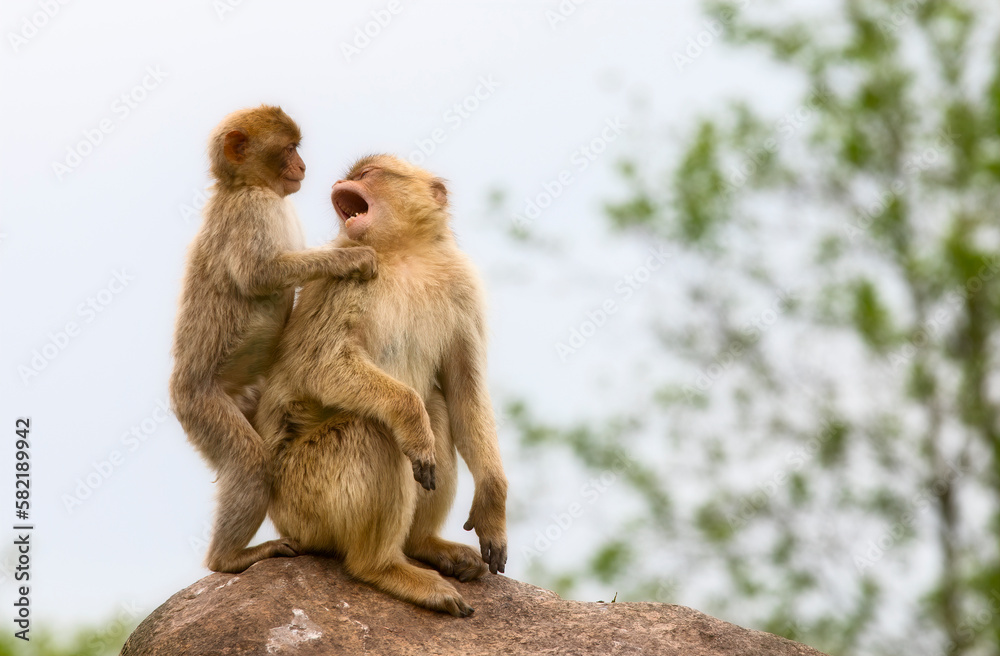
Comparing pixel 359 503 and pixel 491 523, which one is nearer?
pixel 359 503

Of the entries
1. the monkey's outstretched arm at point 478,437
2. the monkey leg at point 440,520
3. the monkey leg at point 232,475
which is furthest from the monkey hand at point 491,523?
the monkey leg at point 232,475

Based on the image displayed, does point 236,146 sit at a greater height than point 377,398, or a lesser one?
greater

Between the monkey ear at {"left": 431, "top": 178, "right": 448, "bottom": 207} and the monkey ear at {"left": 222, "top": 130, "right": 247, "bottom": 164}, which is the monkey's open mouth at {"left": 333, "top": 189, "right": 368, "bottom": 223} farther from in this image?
the monkey ear at {"left": 222, "top": 130, "right": 247, "bottom": 164}

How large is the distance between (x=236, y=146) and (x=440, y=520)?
224 cm

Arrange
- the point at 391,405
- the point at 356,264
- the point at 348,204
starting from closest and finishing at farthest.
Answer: the point at 391,405
the point at 356,264
the point at 348,204

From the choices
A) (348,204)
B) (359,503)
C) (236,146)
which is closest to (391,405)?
(359,503)

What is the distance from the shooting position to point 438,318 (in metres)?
5.47

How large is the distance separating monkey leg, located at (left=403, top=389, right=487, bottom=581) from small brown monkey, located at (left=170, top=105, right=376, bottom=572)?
662mm

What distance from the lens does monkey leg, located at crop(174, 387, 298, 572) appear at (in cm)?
523

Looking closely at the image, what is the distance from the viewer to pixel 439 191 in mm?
5844

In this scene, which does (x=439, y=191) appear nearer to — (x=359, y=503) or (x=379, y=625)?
(x=359, y=503)

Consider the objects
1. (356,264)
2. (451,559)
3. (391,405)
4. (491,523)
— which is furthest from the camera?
(451,559)

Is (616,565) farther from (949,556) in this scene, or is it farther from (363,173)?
(363,173)

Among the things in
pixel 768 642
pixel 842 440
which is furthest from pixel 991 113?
pixel 768 642
